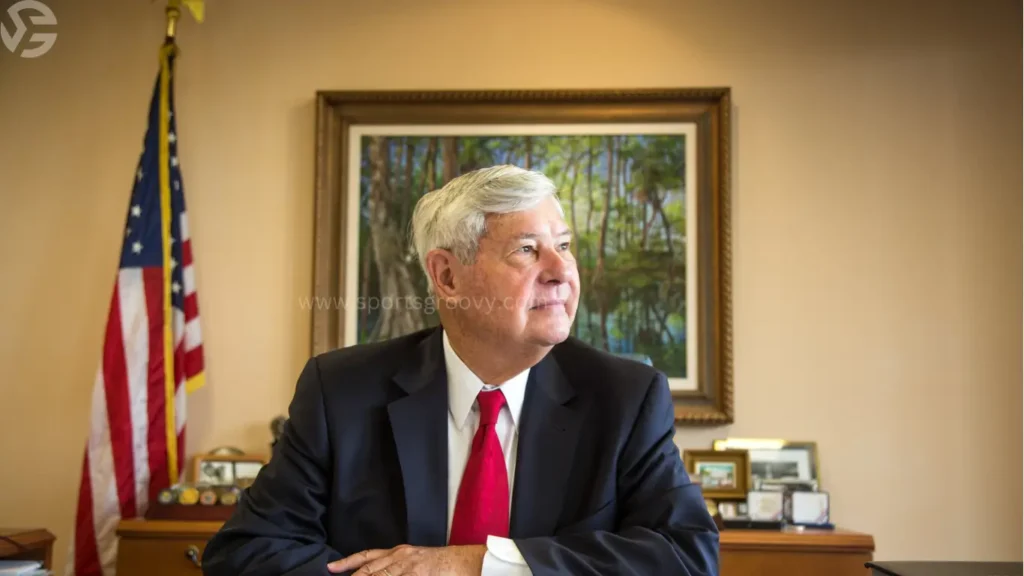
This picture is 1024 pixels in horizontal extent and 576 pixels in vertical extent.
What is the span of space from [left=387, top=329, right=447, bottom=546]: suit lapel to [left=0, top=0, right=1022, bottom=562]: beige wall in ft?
5.79

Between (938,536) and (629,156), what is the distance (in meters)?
1.85

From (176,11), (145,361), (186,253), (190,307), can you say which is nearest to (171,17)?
(176,11)

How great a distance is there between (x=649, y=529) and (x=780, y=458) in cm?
185

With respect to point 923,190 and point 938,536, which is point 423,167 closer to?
point 923,190

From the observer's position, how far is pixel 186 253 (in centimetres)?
344

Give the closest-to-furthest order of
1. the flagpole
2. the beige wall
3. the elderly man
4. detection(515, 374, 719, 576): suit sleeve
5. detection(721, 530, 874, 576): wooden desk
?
detection(515, 374, 719, 576): suit sleeve → the elderly man → detection(721, 530, 874, 576): wooden desk → the beige wall → the flagpole

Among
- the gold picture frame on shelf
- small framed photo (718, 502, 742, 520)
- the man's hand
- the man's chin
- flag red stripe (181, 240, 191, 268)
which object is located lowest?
small framed photo (718, 502, 742, 520)

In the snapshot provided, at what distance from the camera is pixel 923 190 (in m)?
3.46

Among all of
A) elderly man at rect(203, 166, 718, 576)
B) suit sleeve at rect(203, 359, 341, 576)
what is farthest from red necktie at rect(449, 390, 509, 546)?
suit sleeve at rect(203, 359, 341, 576)

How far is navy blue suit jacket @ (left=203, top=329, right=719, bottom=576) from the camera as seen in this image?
5.36ft

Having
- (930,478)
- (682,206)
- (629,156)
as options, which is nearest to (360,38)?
(629,156)

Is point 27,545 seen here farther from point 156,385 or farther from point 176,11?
point 176,11

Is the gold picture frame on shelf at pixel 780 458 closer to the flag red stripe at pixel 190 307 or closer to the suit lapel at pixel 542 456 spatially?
the suit lapel at pixel 542 456

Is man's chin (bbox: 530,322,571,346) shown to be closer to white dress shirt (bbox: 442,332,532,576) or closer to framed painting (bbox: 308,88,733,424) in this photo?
white dress shirt (bbox: 442,332,532,576)
